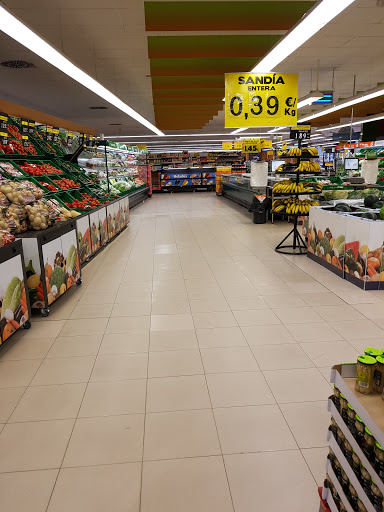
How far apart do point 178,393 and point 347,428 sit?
161 cm

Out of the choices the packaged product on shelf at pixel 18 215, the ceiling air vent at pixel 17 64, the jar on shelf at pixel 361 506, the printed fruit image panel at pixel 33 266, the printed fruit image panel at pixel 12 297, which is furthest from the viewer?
the ceiling air vent at pixel 17 64

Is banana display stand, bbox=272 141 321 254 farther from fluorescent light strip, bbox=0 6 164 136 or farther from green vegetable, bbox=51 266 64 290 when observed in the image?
green vegetable, bbox=51 266 64 290

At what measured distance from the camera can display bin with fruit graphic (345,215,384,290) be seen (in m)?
4.85

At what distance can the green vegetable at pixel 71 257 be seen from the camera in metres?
4.95

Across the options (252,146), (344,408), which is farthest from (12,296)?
(252,146)

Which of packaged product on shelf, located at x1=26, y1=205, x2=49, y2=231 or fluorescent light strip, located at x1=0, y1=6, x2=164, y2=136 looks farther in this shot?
packaged product on shelf, located at x1=26, y1=205, x2=49, y2=231

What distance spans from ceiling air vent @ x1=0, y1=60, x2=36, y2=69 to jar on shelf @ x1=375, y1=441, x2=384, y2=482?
9.82m

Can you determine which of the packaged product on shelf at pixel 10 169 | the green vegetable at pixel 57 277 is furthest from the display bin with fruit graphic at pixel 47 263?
the packaged product on shelf at pixel 10 169

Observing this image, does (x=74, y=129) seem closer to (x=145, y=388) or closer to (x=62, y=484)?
(x=145, y=388)

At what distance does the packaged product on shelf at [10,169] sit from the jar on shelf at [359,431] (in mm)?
5444

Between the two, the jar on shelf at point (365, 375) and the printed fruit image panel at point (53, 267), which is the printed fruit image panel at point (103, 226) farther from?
the jar on shelf at point (365, 375)

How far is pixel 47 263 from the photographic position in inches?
166

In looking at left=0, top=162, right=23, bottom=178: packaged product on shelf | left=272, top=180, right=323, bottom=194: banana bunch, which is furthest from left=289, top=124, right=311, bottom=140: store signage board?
left=0, top=162, right=23, bottom=178: packaged product on shelf

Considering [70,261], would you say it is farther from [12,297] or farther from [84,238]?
[12,297]
